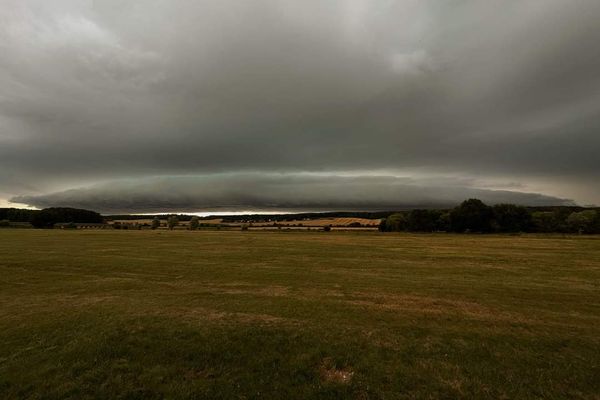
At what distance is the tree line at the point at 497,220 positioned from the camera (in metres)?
123

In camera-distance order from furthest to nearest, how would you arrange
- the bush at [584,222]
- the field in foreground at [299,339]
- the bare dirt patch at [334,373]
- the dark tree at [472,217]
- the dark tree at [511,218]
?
the dark tree at [472,217]
the dark tree at [511,218]
the bush at [584,222]
the bare dirt patch at [334,373]
the field in foreground at [299,339]

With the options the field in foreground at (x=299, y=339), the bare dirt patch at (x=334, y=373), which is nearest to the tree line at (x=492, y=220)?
the field in foreground at (x=299, y=339)

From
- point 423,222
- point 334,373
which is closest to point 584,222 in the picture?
point 423,222

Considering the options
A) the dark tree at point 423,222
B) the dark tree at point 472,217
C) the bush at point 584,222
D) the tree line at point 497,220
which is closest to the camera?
the bush at point 584,222

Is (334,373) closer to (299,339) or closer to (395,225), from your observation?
(299,339)

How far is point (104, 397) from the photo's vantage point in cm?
966

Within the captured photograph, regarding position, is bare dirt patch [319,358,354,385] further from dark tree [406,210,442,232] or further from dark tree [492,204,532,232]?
dark tree [406,210,442,232]

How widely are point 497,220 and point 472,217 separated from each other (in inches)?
355

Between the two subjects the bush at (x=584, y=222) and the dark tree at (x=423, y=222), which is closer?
the bush at (x=584, y=222)

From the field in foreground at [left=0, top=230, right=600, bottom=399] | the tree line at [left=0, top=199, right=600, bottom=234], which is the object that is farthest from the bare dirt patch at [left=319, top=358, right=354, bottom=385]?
the tree line at [left=0, top=199, right=600, bottom=234]

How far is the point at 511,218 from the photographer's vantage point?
419 feet

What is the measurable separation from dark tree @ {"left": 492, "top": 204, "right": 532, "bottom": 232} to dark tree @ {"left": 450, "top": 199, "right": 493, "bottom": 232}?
8.06 ft

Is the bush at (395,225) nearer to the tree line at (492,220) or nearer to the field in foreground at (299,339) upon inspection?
the tree line at (492,220)

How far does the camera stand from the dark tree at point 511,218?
126 metres
